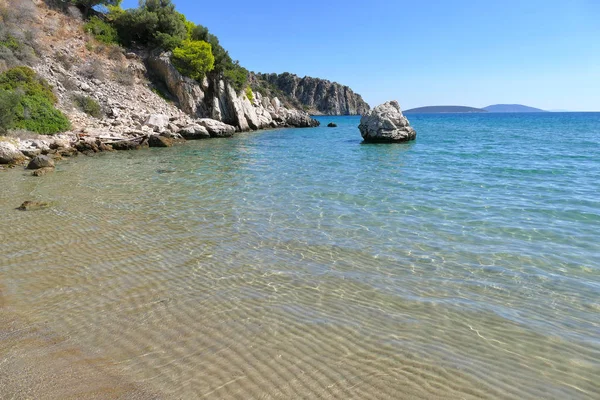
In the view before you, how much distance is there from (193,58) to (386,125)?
2307 centimetres

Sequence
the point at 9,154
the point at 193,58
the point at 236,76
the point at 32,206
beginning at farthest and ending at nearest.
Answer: the point at 236,76, the point at 193,58, the point at 9,154, the point at 32,206

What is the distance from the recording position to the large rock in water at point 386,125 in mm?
30875

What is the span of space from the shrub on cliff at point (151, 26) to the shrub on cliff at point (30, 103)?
55.6ft

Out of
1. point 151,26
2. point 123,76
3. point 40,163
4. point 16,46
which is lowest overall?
point 40,163

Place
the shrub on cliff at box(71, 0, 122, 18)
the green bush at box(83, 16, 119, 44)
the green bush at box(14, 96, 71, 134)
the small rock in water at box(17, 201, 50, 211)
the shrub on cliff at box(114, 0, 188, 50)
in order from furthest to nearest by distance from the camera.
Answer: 1. the shrub on cliff at box(71, 0, 122, 18)
2. the shrub on cliff at box(114, 0, 188, 50)
3. the green bush at box(83, 16, 119, 44)
4. the green bush at box(14, 96, 71, 134)
5. the small rock in water at box(17, 201, 50, 211)

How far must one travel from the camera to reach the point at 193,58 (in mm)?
40719

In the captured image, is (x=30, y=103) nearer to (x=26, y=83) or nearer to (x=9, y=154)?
(x=26, y=83)

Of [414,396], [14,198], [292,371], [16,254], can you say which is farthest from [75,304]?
[14,198]

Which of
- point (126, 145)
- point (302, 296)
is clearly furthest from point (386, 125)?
point (302, 296)

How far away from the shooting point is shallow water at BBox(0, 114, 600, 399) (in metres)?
3.85

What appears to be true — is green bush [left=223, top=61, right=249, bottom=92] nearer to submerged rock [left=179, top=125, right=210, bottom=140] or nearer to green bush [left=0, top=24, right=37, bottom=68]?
submerged rock [left=179, top=125, right=210, bottom=140]

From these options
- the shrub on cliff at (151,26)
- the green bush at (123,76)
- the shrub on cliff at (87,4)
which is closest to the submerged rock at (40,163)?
the green bush at (123,76)

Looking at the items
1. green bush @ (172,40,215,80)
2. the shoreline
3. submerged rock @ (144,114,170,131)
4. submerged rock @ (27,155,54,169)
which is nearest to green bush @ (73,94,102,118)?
submerged rock @ (144,114,170,131)

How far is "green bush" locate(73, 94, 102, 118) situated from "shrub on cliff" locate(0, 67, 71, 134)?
233 centimetres
